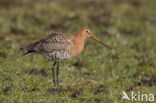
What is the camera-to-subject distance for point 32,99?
7.26m

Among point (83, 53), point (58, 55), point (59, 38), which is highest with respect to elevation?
point (59, 38)

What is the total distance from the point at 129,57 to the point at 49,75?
2.64m

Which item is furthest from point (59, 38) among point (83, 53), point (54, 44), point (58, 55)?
point (83, 53)

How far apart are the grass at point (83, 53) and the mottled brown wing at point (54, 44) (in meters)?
0.63

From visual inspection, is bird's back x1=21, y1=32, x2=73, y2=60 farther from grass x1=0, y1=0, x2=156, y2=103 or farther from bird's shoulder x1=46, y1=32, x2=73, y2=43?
grass x1=0, y1=0, x2=156, y2=103

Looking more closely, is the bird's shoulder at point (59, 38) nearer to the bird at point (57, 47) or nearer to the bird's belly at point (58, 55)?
the bird at point (57, 47)

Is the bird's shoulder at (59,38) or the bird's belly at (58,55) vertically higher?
the bird's shoulder at (59,38)

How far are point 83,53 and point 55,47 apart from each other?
80.7 inches

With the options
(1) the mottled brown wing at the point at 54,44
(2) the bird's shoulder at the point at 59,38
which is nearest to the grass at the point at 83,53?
(1) the mottled brown wing at the point at 54,44

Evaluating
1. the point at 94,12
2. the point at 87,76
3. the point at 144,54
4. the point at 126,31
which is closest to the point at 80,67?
the point at 87,76

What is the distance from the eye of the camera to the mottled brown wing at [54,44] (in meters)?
8.72

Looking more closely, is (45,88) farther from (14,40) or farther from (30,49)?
(14,40)

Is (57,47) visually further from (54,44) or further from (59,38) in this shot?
(59,38)

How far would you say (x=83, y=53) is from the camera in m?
10.7
